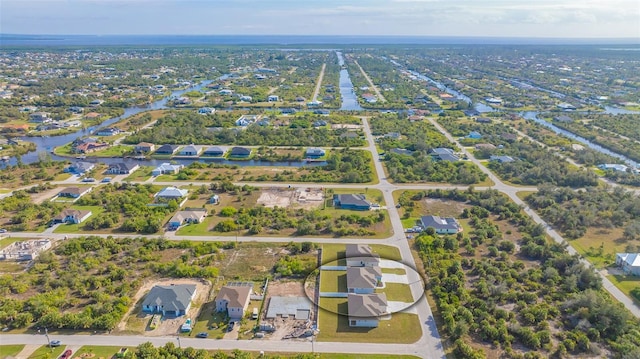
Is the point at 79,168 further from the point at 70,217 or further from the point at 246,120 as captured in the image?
the point at 246,120

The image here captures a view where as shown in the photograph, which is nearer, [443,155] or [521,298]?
[521,298]

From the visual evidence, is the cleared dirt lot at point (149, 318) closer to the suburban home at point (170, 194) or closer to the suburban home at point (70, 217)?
the suburban home at point (70, 217)

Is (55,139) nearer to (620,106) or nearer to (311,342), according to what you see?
(311,342)

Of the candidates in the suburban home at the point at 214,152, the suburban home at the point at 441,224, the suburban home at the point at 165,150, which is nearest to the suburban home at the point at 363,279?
the suburban home at the point at 441,224

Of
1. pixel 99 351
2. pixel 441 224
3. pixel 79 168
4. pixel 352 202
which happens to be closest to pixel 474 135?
pixel 441 224

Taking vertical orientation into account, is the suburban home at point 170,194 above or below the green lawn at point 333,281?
above

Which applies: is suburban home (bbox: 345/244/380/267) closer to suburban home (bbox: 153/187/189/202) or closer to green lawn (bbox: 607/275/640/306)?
green lawn (bbox: 607/275/640/306)

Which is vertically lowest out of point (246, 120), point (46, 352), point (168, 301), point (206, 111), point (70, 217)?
point (46, 352)
